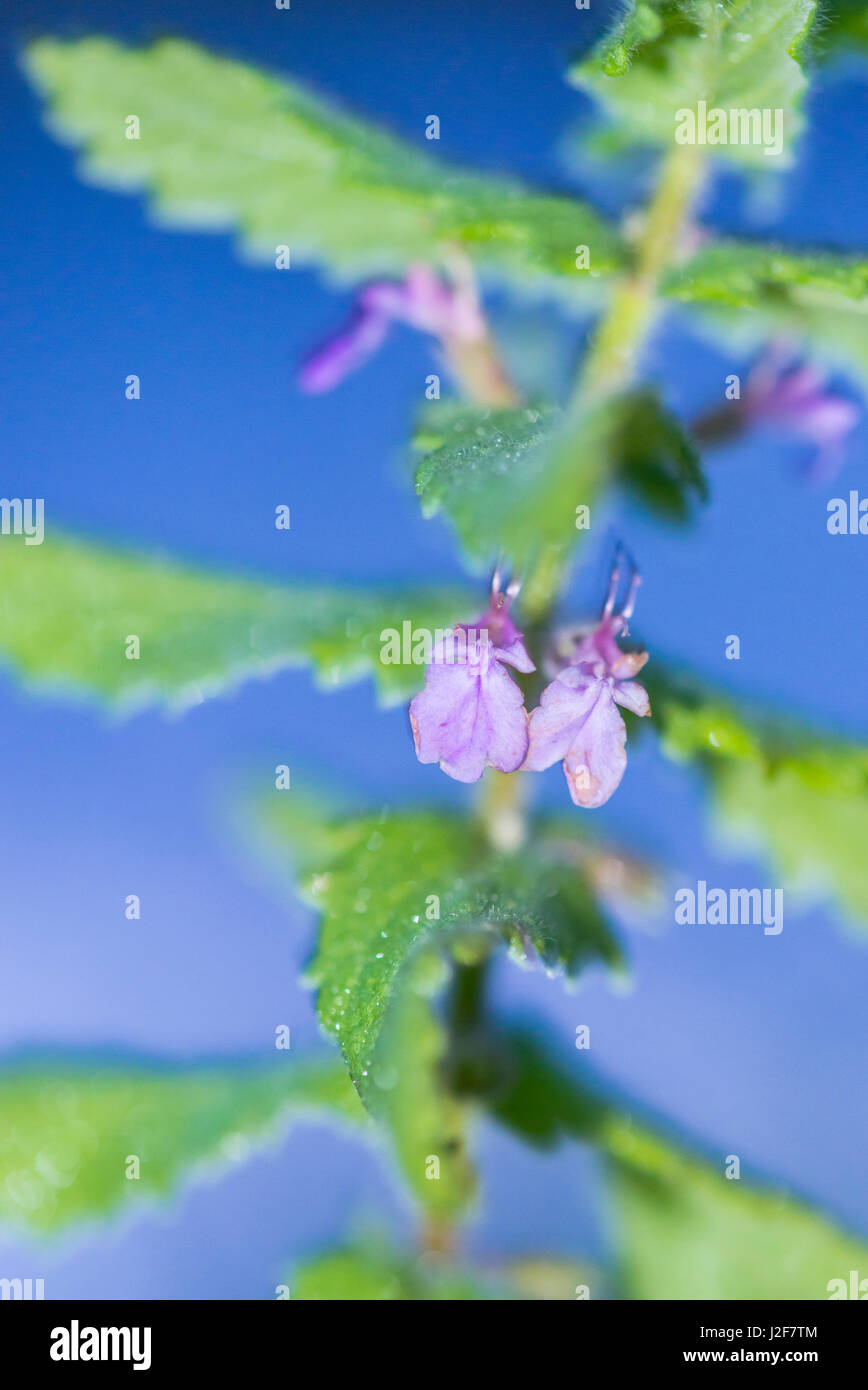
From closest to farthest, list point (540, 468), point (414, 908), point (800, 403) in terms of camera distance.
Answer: point (540, 468)
point (414, 908)
point (800, 403)

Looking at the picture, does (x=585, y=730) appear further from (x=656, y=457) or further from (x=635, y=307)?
(x=635, y=307)

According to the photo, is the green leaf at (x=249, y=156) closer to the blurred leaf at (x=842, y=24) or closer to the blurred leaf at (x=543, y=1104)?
the blurred leaf at (x=842, y=24)

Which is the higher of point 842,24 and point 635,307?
point 842,24

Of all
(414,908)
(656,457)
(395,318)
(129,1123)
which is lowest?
(129,1123)

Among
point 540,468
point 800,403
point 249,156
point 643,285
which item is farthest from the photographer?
point 800,403

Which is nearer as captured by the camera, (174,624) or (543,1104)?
(174,624)

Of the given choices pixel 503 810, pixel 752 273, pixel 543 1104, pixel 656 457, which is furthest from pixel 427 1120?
pixel 752 273

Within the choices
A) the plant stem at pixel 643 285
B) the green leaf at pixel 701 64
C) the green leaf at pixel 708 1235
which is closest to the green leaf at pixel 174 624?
the plant stem at pixel 643 285
